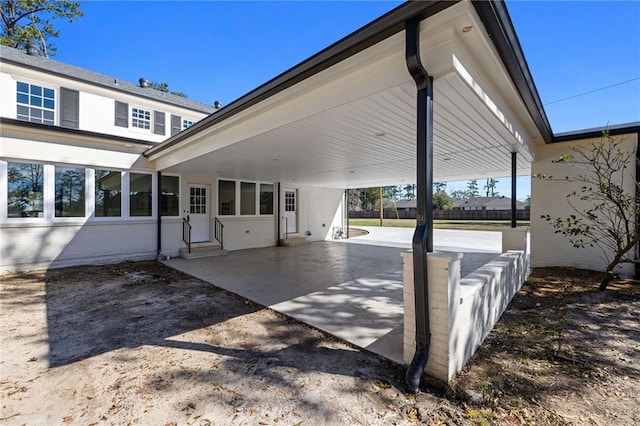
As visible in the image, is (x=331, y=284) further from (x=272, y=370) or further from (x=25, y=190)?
(x=25, y=190)

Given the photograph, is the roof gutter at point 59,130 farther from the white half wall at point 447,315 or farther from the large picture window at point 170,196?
the white half wall at point 447,315

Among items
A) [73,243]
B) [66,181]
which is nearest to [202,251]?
[73,243]

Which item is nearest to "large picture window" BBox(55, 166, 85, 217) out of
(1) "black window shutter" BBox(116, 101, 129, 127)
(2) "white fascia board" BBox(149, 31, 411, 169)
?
(2) "white fascia board" BBox(149, 31, 411, 169)

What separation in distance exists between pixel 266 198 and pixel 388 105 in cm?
841

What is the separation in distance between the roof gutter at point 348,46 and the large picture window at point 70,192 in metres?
5.43

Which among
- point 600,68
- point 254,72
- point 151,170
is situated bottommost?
point 151,170

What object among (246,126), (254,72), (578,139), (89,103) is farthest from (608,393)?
(89,103)

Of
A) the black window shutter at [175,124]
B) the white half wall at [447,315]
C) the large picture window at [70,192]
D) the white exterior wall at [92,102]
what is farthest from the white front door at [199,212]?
the white half wall at [447,315]

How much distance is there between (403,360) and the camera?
2.69 meters

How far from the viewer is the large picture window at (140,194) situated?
7895 mm

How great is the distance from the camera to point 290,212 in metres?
12.2

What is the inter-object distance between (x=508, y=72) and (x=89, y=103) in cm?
1335

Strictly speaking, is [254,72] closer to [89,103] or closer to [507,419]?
[89,103]

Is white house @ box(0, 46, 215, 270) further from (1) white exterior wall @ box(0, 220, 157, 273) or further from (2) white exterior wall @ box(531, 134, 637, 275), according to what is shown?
(2) white exterior wall @ box(531, 134, 637, 275)
